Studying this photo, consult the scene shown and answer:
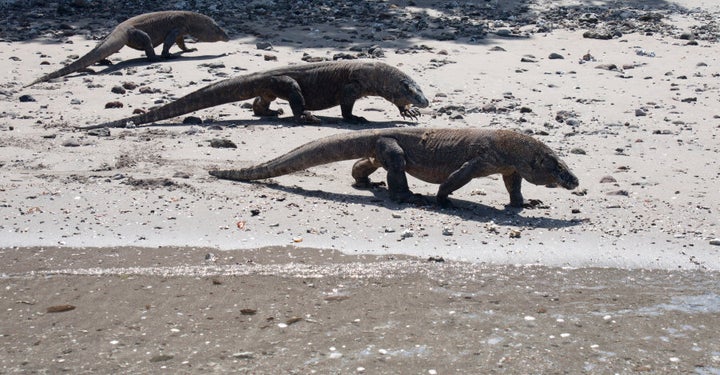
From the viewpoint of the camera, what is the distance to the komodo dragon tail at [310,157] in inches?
340

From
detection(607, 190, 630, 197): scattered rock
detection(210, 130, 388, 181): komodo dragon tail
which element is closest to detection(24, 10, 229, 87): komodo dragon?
detection(210, 130, 388, 181): komodo dragon tail

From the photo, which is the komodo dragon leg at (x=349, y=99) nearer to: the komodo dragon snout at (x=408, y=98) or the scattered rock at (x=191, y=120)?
the komodo dragon snout at (x=408, y=98)

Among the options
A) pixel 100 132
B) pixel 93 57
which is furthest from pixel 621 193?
Answer: pixel 93 57

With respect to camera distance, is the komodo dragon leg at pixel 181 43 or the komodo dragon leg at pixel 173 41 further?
the komodo dragon leg at pixel 181 43

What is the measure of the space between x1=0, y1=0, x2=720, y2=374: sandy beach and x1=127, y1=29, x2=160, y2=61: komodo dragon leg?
838 millimetres

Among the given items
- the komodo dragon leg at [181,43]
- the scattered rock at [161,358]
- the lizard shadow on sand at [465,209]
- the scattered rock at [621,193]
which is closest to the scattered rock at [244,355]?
the scattered rock at [161,358]

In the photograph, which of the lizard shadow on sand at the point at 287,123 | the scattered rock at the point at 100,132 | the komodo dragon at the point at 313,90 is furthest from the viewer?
the komodo dragon at the point at 313,90

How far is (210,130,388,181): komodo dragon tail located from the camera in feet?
28.3

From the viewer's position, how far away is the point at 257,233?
7.66 m

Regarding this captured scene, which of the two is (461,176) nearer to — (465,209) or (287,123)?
(465,209)

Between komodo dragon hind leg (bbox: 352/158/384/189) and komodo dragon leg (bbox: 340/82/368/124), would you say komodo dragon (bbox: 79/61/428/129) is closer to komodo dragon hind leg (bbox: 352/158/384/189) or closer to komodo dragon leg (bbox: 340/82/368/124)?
komodo dragon leg (bbox: 340/82/368/124)

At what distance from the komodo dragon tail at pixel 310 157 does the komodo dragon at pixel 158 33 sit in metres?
5.41

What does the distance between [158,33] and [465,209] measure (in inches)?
300

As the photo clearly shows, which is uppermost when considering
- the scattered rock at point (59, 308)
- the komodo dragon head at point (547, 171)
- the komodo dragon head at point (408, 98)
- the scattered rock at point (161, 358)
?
the komodo dragon head at point (547, 171)
